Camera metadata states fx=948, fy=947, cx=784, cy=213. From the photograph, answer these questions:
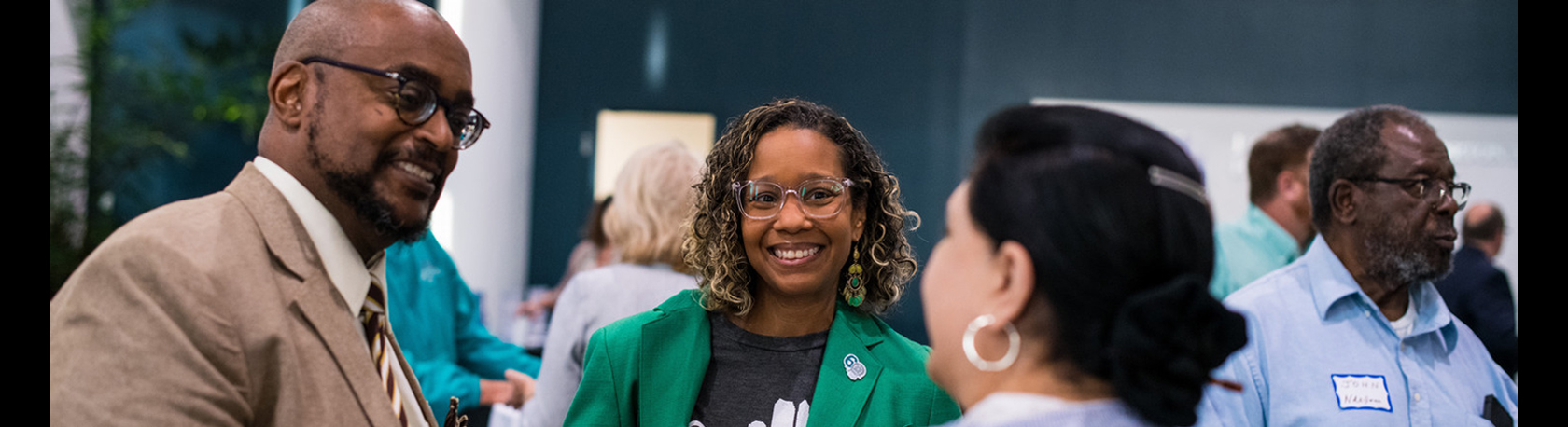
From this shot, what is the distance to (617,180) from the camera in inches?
118

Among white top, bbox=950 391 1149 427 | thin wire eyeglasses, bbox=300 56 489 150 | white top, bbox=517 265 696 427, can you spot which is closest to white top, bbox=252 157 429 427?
thin wire eyeglasses, bbox=300 56 489 150

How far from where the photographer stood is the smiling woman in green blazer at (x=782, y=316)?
1.70 m

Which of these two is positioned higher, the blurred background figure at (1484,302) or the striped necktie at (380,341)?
the striped necktie at (380,341)

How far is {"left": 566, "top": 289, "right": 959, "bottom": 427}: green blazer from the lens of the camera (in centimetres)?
168

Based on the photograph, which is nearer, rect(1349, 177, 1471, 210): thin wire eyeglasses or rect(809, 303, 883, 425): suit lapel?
rect(809, 303, 883, 425): suit lapel

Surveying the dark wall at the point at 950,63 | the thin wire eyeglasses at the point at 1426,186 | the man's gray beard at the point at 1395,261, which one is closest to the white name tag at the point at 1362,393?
the man's gray beard at the point at 1395,261

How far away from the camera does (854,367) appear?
1742 mm

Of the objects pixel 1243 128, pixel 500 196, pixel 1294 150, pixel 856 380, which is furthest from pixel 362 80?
pixel 1243 128

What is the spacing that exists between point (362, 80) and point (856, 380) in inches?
37.9

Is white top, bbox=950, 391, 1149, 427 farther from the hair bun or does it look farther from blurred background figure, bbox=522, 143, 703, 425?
blurred background figure, bbox=522, 143, 703, 425

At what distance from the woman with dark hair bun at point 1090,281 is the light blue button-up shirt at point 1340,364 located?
1.09 meters

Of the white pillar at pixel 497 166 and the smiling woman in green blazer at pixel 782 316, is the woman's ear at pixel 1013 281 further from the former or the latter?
the white pillar at pixel 497 166

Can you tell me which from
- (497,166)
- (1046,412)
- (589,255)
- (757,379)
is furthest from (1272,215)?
(497,166)

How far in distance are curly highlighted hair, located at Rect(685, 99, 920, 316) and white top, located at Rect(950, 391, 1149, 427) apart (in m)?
0.84
